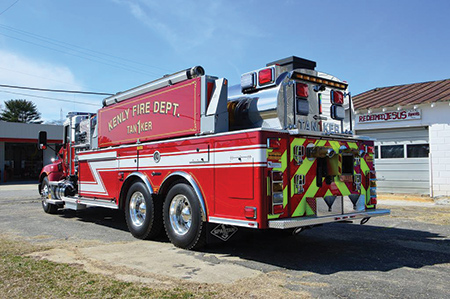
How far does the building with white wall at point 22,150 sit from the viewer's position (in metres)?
34.1

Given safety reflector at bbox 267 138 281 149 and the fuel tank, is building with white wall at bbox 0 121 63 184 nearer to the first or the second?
the fuel tank

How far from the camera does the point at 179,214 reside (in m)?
6.50

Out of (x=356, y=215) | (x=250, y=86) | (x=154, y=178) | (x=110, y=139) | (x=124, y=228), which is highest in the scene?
(x=250, y=86)

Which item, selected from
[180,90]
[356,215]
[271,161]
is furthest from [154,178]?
[356,215]

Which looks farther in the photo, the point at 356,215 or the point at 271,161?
the point at 356,215

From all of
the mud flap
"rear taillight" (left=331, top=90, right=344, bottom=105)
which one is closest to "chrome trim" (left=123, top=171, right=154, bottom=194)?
the mud flap

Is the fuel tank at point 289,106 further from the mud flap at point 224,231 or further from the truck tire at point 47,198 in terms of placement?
the truck tire at point 47,198

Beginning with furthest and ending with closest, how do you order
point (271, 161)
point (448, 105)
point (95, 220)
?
point (448, 105) → point (95, 220) → point (271, 161)

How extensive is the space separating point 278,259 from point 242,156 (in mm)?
1650

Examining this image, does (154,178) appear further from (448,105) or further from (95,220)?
(448,105)

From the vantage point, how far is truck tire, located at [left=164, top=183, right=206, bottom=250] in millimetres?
5992

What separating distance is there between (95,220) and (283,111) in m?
6.30

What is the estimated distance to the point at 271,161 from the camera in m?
5.16

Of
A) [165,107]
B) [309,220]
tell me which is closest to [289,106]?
[309,220]
